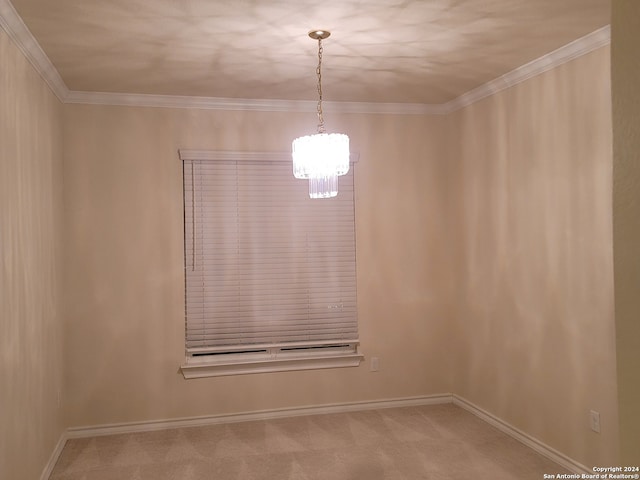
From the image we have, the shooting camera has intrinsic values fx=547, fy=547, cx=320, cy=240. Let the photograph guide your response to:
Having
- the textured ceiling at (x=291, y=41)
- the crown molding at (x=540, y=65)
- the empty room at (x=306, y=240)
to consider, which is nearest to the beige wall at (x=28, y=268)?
the empty room at (x=306, y=240)

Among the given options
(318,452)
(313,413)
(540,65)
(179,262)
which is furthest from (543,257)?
(179,262)

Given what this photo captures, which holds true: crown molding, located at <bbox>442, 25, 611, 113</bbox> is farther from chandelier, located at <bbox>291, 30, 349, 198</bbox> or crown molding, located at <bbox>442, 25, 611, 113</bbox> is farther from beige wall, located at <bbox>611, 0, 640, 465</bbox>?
beige wall, located at <bbox>611, 0, 640, 465</bbox>

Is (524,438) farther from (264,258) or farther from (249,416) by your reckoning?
(264,258)

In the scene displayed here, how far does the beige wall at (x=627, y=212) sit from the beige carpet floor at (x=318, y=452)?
9.66 ft

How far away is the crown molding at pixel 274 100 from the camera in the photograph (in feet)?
10.2

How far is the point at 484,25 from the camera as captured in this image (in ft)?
10.2

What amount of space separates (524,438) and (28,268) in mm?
3556

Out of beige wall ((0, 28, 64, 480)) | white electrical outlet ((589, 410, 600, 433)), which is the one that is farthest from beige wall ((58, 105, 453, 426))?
white electrical outlet ((589, 410, 600, 433))

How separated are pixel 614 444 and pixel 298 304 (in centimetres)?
257

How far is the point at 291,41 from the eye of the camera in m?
3.31

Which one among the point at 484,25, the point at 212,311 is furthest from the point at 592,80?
the point at 212,311

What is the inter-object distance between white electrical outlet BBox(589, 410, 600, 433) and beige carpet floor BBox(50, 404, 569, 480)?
0.42 m

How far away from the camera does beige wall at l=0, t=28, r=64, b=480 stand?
2.80 metres

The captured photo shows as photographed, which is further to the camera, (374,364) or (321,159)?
(374,364)
